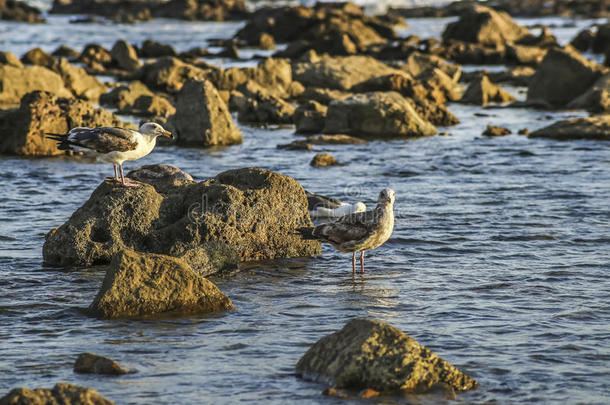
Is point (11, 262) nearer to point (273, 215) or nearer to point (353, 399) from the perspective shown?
point (273, 215)

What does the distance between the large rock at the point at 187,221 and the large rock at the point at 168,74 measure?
22.8 m

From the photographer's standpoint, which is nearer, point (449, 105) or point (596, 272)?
point (596, 272)

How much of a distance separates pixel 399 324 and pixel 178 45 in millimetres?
62265

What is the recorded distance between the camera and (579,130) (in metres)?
23.8

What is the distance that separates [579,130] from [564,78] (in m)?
8.90

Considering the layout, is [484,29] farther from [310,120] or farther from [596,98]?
[310,120]

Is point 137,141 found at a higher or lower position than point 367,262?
higher

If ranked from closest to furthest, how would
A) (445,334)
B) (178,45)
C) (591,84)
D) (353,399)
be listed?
1. (353,399)
2. (445,334)
3. (591,84)
4. (178,45)

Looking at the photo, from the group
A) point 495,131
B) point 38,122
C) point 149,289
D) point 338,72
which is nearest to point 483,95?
point 338,72

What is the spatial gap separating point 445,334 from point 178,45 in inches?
2467

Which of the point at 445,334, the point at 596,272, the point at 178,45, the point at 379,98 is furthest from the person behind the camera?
the point at 178,45

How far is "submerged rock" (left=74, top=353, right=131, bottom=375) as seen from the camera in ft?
24.4

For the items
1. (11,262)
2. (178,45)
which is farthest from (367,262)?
(178,45)

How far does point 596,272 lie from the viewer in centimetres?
1113
